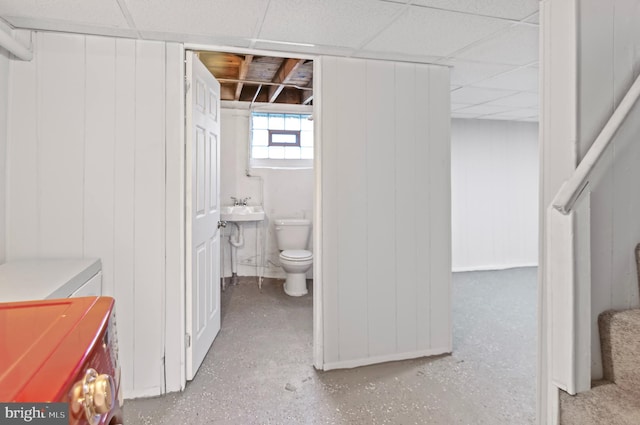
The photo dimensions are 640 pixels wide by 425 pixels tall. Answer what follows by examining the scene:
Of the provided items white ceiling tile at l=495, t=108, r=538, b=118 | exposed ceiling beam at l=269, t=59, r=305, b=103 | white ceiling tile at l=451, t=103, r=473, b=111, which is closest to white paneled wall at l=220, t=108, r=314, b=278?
exposed ceiling beam at l=269, t=59, r=305, b=103

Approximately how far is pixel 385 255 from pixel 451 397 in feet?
3.00

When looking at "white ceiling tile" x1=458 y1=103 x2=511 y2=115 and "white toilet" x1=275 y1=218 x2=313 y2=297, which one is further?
"white ceiling tile" x1=458 y1=103 x2=511 y2=115

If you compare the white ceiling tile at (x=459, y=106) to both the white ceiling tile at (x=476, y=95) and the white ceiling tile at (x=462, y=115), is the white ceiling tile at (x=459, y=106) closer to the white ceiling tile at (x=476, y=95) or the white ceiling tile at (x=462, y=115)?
the white ceiling tile at (x=476, y=95)

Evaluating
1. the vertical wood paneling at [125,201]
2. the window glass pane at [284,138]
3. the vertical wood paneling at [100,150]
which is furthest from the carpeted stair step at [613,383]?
the window glass pane at [284,138]

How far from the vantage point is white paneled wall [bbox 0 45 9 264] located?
5.86 ft

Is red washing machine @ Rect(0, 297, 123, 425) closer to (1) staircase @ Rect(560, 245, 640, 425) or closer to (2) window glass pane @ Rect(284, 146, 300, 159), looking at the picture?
(1) staircase @ Rect(560, 245, 640, 425)

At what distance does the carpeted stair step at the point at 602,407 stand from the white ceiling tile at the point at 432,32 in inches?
68.0

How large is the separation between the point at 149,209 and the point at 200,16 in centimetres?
107

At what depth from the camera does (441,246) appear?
254 centimetres

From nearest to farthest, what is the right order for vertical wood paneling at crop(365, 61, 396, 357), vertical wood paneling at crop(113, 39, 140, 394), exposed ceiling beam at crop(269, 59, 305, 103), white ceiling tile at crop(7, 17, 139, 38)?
white ceiling tile at crop(7, 17, 139, 38) < vertical wood paneling at crop(113, 39, 140, 394) < vertical wood paneling at crop(365, 61, 396, 357) < exposed ceiling beam at crop(269, 59, 305, 103)

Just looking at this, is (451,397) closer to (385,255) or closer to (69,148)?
(385,255)

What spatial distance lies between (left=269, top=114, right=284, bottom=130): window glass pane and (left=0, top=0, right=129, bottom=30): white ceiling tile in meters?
2.77

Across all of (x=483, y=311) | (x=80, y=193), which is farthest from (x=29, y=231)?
(x=483, y=311)

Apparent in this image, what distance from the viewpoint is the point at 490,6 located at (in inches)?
65.4
